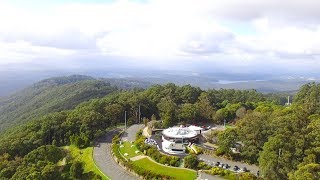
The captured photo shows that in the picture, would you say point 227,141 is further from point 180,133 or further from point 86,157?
point 86,157

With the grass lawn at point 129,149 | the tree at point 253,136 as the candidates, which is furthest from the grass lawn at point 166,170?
the tree at point 253,136

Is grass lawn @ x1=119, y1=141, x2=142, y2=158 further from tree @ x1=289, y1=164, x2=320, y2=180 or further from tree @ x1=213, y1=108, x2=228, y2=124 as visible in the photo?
tree @ x1=289, y1=164, x2=320, y2=180

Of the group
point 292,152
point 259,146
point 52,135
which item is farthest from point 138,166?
point 52,135

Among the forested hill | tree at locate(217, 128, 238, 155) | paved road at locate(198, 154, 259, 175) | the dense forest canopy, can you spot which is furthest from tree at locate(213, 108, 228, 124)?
the forested hill

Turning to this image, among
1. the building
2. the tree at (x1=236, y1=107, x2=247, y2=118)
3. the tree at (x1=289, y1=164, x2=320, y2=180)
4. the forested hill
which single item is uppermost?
the tree at (x1=236, y1=107, x2=247, y2=118)

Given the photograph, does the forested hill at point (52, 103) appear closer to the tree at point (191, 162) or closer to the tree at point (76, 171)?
the tree at point (76, 171)

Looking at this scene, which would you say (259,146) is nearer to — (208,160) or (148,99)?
(208,160)
